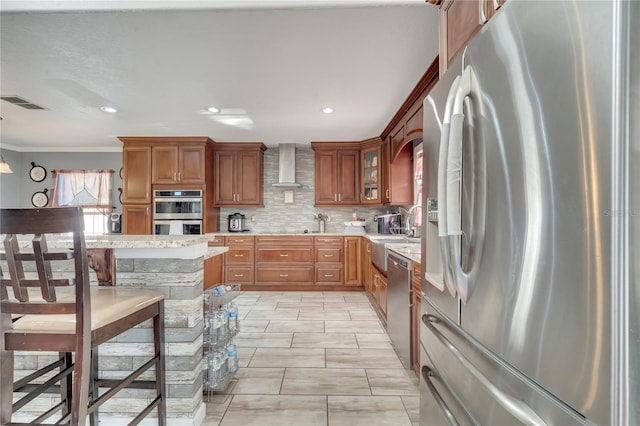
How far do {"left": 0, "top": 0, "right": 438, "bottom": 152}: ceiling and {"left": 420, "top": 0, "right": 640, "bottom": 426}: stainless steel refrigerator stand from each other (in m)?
1.11

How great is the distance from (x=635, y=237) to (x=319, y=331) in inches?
112

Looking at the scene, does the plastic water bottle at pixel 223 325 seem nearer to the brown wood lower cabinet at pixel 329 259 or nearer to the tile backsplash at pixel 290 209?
the brown wood lower cabinet at pixel 329 259

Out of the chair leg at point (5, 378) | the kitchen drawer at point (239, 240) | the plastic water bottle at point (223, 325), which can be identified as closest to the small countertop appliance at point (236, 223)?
the kitchen drawer at point (239, 240)

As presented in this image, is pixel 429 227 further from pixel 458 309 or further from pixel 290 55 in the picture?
pixel 290 55

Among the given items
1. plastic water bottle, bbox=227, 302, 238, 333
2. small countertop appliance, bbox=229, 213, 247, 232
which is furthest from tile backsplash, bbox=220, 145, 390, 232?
plastic water bottle, bbox=227, 302, 238, 333

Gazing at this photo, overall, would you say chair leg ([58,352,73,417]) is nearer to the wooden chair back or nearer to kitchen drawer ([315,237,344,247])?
the wooden chair back

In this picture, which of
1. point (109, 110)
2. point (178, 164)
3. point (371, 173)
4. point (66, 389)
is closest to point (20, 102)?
point (109, 110)

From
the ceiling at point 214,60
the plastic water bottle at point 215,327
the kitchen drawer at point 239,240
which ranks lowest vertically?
the plastic water bottle at point 215,327

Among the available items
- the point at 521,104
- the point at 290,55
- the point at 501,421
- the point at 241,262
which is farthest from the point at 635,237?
the point at 241,262

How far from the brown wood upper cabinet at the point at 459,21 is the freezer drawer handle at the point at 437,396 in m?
1.32

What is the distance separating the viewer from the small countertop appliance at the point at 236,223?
5.15 meters

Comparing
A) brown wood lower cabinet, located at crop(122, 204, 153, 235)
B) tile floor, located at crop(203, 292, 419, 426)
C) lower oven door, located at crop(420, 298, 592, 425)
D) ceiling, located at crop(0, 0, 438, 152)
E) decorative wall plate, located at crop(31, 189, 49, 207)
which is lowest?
tile floor, located at crop(203, 292, 419, 426)

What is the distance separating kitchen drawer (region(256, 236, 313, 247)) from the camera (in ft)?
15.4

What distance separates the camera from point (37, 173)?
5543mm
